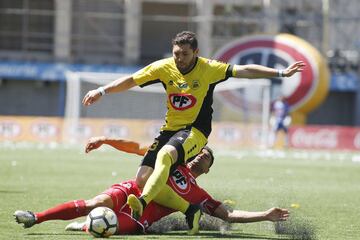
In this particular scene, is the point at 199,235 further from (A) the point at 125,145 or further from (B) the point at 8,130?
(B) the point at 8,130

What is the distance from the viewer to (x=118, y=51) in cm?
5206

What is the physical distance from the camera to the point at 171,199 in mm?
9852

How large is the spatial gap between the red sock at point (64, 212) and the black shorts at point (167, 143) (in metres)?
0.89

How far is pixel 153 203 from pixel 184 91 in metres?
1.23

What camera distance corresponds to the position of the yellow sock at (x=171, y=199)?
9.82 meters

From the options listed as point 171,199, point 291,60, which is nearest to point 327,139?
point 291,60

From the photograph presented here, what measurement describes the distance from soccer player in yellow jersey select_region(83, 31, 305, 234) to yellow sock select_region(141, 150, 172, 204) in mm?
215

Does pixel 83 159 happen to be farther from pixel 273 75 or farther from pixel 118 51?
pixel 118 51

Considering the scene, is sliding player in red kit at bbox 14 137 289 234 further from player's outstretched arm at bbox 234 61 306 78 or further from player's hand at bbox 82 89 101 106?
player's outstretched arm at bbox 234 61 306 78

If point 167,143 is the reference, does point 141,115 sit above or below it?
below

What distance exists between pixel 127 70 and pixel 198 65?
125 feet

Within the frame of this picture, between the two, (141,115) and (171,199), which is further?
(141,115)

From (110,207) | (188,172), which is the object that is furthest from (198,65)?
(110,207)

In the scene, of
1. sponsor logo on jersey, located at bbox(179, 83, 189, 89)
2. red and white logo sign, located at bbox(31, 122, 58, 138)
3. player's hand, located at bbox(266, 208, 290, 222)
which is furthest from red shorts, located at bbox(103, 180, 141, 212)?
red and white logo sign, located at bbox(31, 122, 58, 138)
